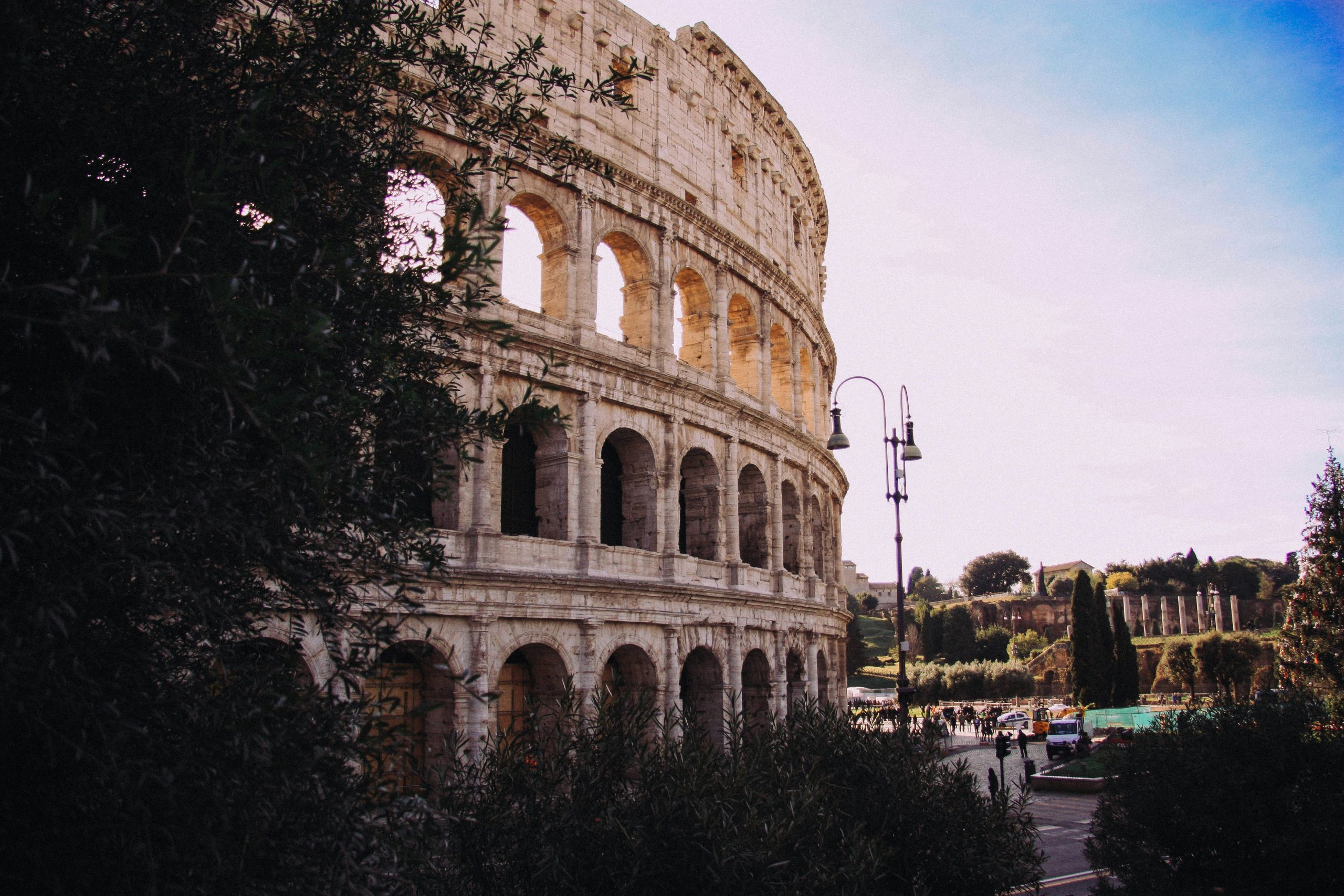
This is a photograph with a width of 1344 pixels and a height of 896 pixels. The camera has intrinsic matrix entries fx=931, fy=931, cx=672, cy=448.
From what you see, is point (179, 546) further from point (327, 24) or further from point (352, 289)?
point (327, 24)

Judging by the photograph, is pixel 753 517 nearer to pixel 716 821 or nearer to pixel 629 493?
pixel 629 493

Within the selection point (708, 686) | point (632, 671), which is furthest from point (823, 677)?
point (632, 671)

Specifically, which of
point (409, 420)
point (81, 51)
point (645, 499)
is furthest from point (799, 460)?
point (81, 51)

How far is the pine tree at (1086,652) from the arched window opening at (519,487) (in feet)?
119

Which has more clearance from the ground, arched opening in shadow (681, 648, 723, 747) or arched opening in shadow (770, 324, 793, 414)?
arched opening in shadow (770, 324, 793, 414)

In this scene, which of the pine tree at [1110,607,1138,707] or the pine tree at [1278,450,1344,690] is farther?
the pine tree at [1110,607,1138,707]

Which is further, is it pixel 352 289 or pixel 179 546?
pixel 352 289

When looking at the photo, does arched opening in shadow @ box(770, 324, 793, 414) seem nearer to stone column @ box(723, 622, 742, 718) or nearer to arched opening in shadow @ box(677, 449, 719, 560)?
arched opening in shadow @ box(677, 449, 719, 560)

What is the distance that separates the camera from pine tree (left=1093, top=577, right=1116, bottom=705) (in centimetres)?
4538

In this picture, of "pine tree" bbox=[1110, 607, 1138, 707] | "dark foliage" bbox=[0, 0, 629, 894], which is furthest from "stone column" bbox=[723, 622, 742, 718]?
"pine tree" bbox=[1110, 607, 1138, 707]

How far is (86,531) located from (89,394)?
27.7 inches

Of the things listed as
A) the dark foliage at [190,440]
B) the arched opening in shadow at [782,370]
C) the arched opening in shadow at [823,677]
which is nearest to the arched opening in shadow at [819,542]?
the arched opening in shadow at [823,677]

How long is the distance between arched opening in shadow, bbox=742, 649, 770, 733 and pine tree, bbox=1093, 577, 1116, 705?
104ft

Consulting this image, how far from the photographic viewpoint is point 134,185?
4.59 metres
